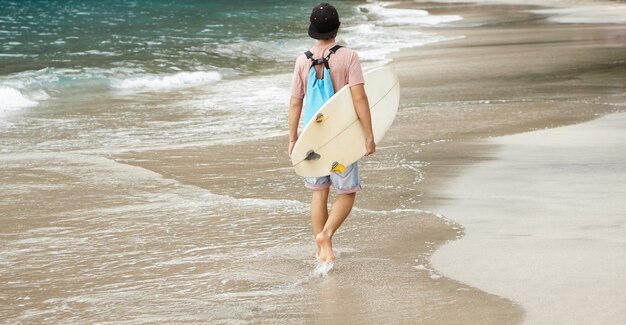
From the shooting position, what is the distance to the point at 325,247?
6.01 m

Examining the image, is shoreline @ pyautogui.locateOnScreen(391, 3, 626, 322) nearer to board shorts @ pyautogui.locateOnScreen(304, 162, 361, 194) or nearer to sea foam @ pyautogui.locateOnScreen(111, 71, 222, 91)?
board shorts @ pyautogui.locateOnScreen(304, 162, 361, 194)

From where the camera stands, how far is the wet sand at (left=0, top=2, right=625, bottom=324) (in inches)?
211

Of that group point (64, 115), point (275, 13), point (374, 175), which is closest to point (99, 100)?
point (64, 115)

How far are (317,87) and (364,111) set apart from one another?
307 mm

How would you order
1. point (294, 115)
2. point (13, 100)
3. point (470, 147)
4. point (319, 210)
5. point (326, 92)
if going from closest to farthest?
1. point (326, 92)
2. point (294, 115)
3. point (319, 210)
4. point (470, 147)
5. point (13, 100)

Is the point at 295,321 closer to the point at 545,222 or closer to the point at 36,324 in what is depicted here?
the point at 36,324

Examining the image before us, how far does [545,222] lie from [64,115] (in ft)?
30.9

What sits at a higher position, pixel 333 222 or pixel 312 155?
pixel 312 155

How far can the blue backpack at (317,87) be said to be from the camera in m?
5.87

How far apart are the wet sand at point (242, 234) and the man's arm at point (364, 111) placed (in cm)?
72

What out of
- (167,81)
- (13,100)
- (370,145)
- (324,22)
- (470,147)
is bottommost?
(167,81)

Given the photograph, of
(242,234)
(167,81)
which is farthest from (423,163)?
(167,81)

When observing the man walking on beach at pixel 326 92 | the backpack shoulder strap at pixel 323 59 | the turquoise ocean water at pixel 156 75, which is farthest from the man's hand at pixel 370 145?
the turquoise ocean water at pixel 156 75

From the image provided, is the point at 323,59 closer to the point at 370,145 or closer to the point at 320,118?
the point at 320,118
